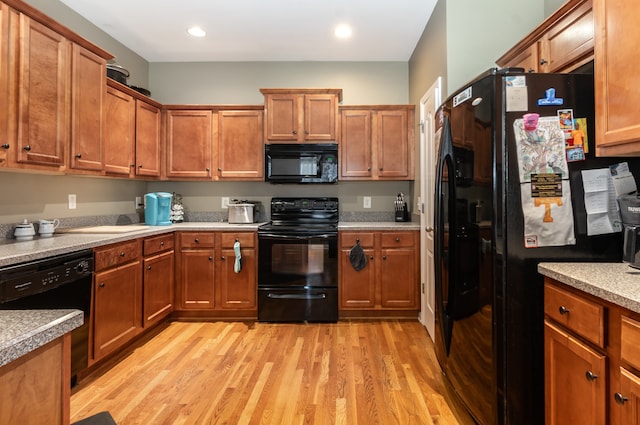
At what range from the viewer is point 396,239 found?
3279 mm

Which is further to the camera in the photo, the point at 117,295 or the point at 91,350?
the point at 117,295

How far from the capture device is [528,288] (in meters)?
1.50

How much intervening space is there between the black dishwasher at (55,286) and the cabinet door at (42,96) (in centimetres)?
66

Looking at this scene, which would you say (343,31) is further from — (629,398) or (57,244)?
(629,398)

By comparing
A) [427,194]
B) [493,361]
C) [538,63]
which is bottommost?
[493,361]

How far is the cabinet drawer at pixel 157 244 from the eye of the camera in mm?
2789

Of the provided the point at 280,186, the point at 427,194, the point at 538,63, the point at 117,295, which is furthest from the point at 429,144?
the point at 117,295

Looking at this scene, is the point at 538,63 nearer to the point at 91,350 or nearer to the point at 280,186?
the point at 280,186

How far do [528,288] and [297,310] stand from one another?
7.10 ft

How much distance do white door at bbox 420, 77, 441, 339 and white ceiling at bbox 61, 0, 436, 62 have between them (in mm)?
755

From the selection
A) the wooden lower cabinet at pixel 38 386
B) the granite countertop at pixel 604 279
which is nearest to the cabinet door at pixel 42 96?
the wooden lower cabinet at pixel 38 386

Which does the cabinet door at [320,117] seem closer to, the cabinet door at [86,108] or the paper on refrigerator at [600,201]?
the cabinet door at [86,108]

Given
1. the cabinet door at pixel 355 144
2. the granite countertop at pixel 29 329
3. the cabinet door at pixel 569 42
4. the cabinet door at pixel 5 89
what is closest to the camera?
the granite countertop at pixel 29 329

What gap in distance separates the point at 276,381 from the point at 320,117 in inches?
98.9
